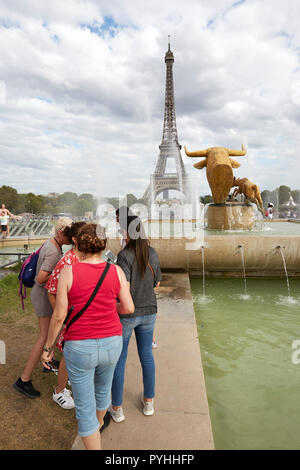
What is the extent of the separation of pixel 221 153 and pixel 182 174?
151 ft

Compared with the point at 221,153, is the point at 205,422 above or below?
below

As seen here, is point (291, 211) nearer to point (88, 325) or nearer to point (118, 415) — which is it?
point (118, 415)

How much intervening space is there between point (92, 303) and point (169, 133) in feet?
201

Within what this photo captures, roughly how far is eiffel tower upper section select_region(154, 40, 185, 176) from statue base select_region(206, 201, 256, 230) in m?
46.5

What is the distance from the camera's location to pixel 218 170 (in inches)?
447

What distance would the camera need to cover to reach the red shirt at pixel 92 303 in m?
1.92

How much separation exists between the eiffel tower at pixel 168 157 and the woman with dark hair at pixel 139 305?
177 ft

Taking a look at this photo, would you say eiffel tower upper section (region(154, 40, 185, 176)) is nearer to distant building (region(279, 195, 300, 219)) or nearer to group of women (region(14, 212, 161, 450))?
distant building (region(279, 195, 300, 219))

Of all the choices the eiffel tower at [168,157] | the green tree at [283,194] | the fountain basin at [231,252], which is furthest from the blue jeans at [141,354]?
the green tree at [283,194]

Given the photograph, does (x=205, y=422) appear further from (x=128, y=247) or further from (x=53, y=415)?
(x=128, y=247)

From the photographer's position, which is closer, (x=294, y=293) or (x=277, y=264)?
(x=294, y=293)

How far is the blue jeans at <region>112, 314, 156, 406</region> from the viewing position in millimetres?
2412

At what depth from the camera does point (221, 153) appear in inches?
455

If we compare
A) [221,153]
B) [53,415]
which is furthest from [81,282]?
[221,153]
